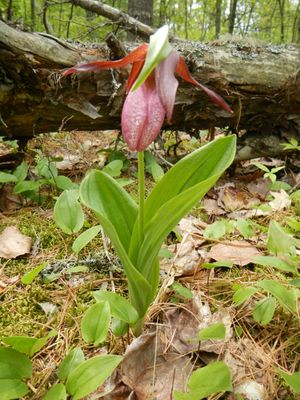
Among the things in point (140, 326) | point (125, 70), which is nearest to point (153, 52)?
point (140, 326)

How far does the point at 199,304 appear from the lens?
120 centimetres

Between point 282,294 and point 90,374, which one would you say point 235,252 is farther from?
point 90,374

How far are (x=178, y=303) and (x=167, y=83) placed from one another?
749 millimetres

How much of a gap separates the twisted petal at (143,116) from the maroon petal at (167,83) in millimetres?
35

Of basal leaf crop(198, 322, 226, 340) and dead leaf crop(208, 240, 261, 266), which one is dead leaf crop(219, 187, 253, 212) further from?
basal leaf crop(198, 322, 226, 340)

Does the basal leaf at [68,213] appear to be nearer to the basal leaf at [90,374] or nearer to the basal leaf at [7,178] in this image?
the basal leaf at [7,178]

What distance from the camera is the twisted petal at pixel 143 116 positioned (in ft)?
2.55

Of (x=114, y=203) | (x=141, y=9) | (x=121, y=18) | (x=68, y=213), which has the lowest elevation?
(x=68, y=213)

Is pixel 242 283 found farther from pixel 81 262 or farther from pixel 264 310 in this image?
pixel 81 262

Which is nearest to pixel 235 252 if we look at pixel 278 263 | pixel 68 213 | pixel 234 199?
pixel 278 263

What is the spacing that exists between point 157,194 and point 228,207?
3.81 feet

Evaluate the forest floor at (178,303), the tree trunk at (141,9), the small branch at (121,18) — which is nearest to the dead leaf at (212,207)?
the forest floor at (178,303)

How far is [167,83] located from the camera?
746mm

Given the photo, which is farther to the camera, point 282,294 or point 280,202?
point 280,202
